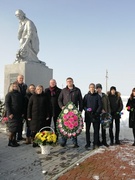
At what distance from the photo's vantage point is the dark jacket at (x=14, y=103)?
534 cm

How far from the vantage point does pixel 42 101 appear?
17.5ft

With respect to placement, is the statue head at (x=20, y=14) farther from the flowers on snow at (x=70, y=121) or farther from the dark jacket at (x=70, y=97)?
the flowers on snow at (x=70, y=121)

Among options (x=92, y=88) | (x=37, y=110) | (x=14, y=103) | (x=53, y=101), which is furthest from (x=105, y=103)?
(x=14, y=103)

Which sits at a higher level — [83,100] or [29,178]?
[83,100]

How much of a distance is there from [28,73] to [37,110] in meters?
3.71

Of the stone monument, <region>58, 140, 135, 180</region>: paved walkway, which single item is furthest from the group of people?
the stone monument

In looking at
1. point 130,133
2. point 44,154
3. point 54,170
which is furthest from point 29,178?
point 130,133

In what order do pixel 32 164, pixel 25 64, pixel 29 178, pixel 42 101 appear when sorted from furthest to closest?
pixel 25 64 → pixel 42 101 → pixel 32 164 → pixel 29 178

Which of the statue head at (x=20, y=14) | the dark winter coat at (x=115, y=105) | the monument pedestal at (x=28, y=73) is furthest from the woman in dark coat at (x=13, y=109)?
the statue head at (x=20, y=14)

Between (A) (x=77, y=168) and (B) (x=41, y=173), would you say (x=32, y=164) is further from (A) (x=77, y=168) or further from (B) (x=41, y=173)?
(A) (x=77, y=168)

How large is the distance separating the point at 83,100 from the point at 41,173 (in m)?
2.41

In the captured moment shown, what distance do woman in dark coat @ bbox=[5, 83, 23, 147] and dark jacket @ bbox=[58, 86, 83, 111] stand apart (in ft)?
3.70

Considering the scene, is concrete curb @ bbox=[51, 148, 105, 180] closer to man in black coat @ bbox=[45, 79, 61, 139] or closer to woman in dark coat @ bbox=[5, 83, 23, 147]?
man in black coat @ bbox=[45, 79, 61, 139]

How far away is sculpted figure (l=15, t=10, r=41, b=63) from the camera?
29.5 feet
